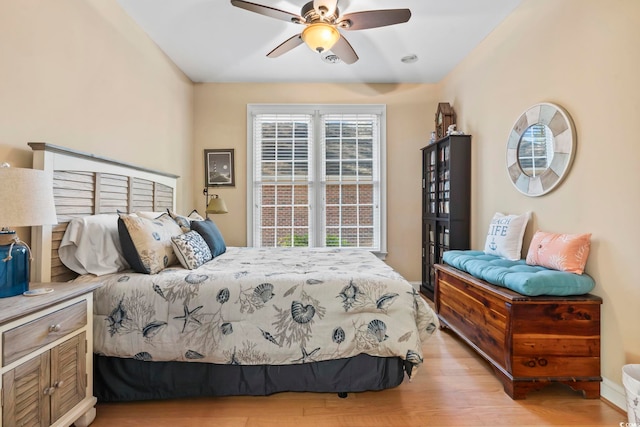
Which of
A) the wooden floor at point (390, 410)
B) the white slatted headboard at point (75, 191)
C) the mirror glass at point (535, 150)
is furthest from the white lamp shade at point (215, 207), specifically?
the mirror glass at point (535, 150)

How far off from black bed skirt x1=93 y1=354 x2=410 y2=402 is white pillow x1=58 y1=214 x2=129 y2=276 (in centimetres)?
52

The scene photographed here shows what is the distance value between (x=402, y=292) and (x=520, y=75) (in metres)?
2.17

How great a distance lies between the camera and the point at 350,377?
1.82 metres

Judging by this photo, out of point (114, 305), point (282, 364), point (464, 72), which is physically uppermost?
point (464, 72)

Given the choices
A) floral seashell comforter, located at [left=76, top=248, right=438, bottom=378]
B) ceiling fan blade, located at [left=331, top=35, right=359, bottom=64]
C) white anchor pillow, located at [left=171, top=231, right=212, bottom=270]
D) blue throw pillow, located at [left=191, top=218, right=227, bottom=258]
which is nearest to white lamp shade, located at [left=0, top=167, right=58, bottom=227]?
floral seashell comforter, located at [left=76, top=248, right=438, bottom=378]

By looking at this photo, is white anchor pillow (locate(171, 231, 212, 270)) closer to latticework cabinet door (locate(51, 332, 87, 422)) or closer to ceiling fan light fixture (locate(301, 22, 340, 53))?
latticework cabinet door (locate(51, 332, 87, 422))

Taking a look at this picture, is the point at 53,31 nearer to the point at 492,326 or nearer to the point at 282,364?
the point at 282,364

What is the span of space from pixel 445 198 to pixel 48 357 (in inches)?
137

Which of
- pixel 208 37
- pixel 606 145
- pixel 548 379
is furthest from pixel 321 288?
pixel 208 37

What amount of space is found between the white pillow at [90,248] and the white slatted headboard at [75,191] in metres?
0.06

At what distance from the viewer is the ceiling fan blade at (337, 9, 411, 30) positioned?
2.10 metres

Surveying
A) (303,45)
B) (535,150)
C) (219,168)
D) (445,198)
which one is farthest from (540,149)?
(219,168)

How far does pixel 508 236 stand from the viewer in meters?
2.56

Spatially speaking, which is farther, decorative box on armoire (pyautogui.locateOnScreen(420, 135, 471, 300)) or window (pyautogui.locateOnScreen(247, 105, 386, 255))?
window (pyautogui.locateOnScreen(247, 105, 386, 255))
